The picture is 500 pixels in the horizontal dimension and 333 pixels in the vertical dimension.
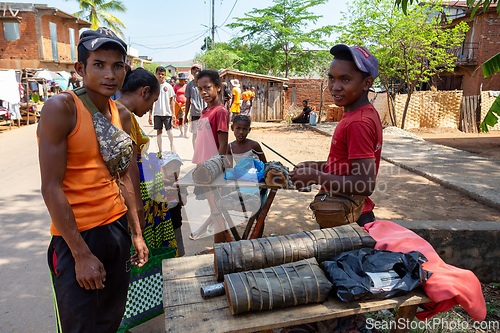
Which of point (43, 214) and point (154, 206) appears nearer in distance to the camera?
point (154, 206)

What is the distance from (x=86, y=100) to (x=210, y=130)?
2247 millimetres

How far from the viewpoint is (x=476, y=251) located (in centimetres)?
339

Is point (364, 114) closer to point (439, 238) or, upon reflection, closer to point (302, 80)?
point (439, 238)

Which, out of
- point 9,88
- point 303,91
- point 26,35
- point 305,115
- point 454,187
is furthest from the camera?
point 26,35

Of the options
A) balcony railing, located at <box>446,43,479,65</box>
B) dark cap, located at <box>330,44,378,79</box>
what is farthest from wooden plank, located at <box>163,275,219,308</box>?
balcony railing, located at <box>446,43,479,65</box>

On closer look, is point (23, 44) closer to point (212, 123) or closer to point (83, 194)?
point (212, 123)

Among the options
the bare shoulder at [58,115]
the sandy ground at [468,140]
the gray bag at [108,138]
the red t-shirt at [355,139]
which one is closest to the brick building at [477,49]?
the sandy ground at [468,140]

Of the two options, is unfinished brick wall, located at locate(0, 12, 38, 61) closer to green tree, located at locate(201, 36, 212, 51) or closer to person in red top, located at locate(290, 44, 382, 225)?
green tree, located at locate(201, 36, 212, 51)

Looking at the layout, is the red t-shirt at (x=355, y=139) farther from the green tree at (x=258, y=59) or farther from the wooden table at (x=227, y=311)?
the green tree at (x=258, y=59)

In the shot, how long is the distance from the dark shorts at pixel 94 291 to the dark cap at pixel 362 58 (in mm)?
1711

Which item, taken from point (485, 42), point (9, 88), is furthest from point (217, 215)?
point (485, 42)

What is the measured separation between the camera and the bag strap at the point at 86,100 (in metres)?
1.70

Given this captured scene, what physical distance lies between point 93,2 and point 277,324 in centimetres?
3708

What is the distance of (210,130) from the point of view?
3926 millimetres
